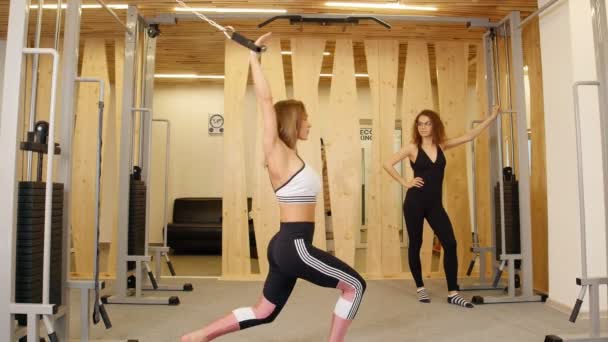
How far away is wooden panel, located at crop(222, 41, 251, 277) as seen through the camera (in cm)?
469

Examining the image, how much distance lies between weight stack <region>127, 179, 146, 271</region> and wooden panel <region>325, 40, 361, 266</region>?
1.93 meters

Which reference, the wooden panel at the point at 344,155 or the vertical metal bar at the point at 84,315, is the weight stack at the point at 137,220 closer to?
the vertical metal bar at the point at 84,315

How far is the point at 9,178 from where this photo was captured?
2.04 metres

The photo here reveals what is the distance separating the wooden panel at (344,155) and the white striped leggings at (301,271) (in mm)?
2746

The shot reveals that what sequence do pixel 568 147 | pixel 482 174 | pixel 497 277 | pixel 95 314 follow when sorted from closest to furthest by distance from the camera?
1. pixel 95 314
2. pixel 568 147
3. pixel 497 277
4. pixel 482 174

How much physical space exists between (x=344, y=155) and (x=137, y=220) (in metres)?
2.20

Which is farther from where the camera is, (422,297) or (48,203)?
(422,297)

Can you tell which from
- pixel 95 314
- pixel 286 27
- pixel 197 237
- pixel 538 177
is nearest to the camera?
pixel 95 314

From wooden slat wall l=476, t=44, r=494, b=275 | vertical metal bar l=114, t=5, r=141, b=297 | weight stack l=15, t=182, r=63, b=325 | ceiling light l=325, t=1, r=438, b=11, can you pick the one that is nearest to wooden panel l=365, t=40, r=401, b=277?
ceiling light l=325, t=1, r=438, b=11

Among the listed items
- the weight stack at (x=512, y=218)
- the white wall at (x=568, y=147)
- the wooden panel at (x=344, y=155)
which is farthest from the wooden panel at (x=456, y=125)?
the white wall at (x=568, y=147)

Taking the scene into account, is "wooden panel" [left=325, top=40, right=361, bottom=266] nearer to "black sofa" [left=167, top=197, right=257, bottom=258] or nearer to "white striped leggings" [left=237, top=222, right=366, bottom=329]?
"black sofa" [left=167, top=197, right=257, bottom=258]

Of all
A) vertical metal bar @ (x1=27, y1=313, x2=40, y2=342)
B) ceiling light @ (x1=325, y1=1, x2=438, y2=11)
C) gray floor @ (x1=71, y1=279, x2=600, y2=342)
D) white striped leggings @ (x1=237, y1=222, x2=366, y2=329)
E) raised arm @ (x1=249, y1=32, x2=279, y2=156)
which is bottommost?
gray floor @ (x1=71, y1=279, x2=600, y2=342)

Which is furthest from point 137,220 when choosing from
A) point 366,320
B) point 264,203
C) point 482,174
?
point 482,174

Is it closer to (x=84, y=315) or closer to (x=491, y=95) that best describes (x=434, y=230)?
(x=491, y=95)
